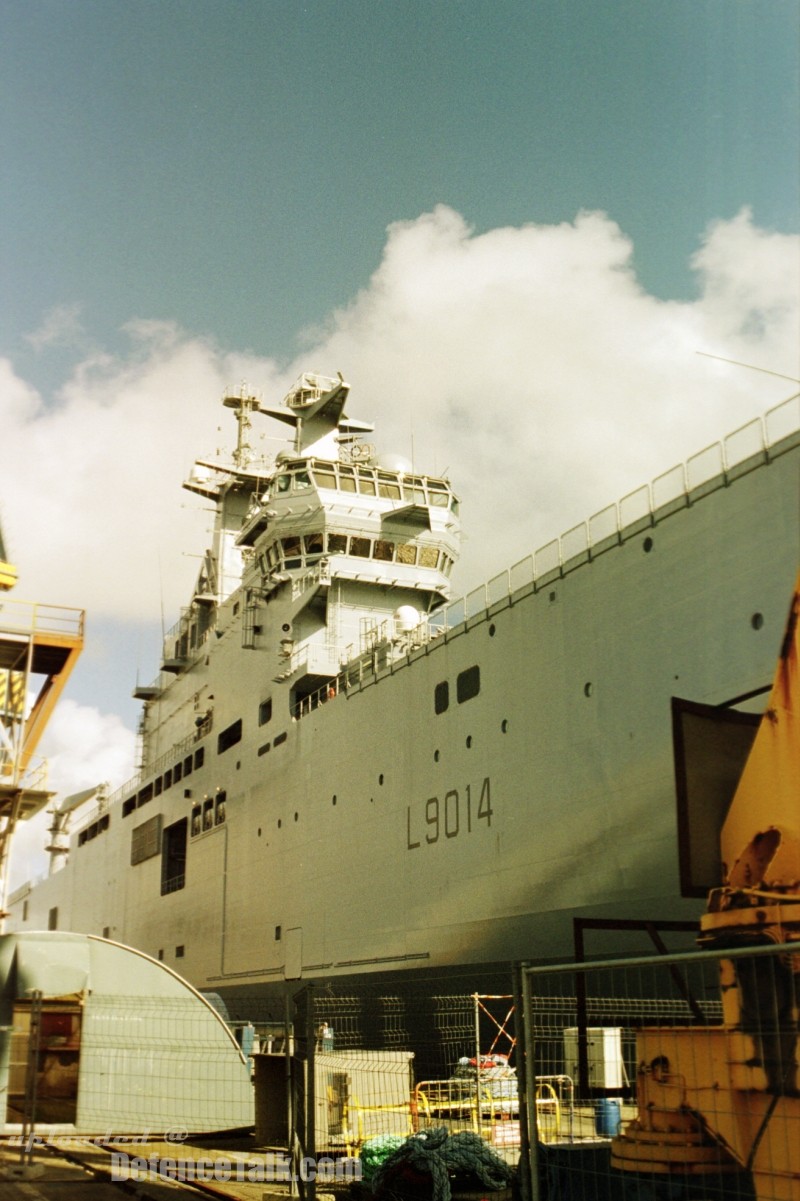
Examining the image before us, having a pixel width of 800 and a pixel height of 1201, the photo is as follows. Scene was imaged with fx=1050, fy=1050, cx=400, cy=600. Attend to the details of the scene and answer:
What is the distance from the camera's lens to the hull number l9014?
16109 mm

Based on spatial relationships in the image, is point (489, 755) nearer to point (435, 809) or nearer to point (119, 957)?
point (435, 809)

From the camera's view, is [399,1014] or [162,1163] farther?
[399,1014]

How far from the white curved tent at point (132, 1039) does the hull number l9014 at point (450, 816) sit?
7.23 metres

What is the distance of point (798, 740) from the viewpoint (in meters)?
4.42

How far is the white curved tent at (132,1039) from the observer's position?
8.77m

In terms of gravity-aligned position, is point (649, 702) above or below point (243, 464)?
below

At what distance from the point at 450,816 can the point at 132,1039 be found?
8.62 metres

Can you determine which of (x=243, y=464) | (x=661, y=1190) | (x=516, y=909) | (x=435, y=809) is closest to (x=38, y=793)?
(x=435, y=809)

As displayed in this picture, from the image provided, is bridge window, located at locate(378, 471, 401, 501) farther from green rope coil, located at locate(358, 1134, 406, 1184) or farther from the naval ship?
green rope coil, located at locate(358, 1134, 406, 1184)

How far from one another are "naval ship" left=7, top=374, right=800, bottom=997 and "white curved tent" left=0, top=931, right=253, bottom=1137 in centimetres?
372

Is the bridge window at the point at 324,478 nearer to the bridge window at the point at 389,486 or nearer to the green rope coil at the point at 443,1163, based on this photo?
the bridge window at the point at 389,486

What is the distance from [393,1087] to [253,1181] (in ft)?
11.6

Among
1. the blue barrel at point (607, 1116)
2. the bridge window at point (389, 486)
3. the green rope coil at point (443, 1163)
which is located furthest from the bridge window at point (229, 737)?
the green rope coil at point (443, 1163)

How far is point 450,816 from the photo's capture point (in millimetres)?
17031
